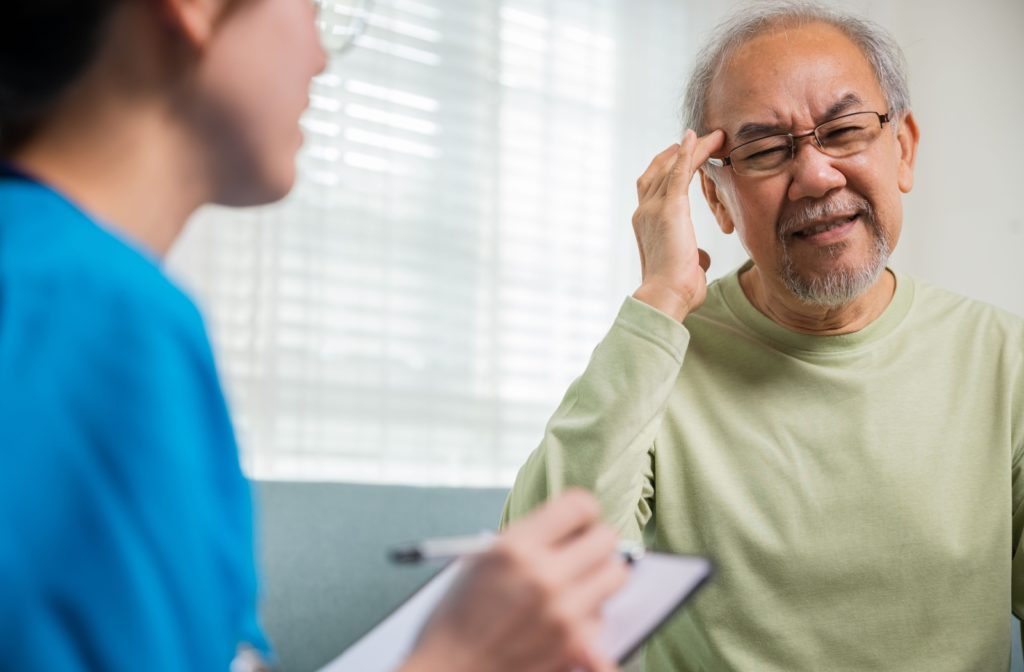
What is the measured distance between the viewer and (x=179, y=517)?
0.43 m

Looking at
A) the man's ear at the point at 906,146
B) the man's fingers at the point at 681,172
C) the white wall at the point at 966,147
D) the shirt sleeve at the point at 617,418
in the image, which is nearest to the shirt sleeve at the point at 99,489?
the shirt sleeve at the point at 617,418

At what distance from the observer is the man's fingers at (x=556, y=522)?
500 mm

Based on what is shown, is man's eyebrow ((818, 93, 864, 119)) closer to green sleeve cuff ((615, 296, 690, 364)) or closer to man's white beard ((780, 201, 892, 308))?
man's white beard ((780, 201, 892, 308))

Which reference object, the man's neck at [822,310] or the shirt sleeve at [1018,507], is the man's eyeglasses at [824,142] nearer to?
the man's neck at [822,310]

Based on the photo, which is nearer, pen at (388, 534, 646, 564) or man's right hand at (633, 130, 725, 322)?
pen at (388, 534, 646, 564)

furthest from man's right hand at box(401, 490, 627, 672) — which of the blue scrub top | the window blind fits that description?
the window blind

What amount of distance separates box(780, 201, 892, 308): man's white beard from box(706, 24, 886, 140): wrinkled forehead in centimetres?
16

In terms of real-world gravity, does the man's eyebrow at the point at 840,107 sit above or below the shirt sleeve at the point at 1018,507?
above

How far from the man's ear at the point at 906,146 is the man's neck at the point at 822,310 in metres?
0.16

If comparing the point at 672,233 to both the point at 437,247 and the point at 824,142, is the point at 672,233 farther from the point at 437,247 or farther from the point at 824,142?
the point at 437,247

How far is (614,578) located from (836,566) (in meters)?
0.96

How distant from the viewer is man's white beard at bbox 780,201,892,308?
4.75 feet

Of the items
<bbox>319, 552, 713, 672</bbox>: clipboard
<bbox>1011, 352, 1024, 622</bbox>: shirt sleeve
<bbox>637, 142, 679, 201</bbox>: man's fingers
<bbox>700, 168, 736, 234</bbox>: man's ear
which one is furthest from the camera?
<bbox>700, 168, 736, 234</bbox>: man's ear

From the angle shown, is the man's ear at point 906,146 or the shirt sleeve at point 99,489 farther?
the man's ear at point 906,146
